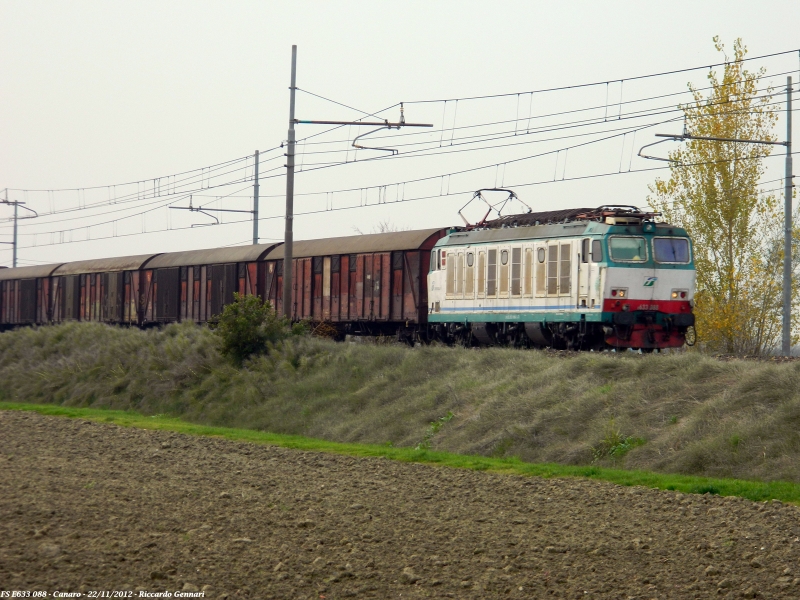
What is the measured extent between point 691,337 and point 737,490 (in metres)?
20.0

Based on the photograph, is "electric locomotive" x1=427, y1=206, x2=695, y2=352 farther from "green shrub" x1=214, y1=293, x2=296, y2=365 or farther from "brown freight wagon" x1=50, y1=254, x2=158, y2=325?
"brown freight wagon" x1=50, y1=254, x2=158, y2=325

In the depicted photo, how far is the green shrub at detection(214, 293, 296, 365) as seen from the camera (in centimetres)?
2691

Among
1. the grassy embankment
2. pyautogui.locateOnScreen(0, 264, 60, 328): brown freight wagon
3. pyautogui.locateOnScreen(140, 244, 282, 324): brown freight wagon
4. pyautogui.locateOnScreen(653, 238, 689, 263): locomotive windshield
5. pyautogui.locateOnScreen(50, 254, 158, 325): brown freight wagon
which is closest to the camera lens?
the grassy embankment

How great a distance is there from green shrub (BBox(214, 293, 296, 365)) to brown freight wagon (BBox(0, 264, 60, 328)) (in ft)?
Answer: 75.8

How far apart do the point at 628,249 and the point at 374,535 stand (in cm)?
1420

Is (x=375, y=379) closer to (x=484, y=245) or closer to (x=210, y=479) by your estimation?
(x=484, y=245)

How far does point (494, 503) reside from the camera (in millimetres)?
12031

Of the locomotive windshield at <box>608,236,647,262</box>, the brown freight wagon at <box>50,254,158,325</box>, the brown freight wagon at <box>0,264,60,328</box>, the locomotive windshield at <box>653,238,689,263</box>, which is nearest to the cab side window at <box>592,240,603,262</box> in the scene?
the locomotive windshield at <box>608,236,647,262</box>

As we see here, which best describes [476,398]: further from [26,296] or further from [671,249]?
[26,296]

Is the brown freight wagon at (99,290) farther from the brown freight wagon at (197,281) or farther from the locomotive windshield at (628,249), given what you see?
the locomotive windshield at (628,249)

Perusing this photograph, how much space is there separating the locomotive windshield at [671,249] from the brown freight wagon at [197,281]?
50.6ft

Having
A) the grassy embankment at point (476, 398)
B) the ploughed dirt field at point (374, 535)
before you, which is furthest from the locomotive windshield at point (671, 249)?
the ploughed dirt field at point (374, 535)

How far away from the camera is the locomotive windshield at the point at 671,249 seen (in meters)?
23.2

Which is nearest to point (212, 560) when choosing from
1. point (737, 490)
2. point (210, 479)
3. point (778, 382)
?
point (210, 479)
